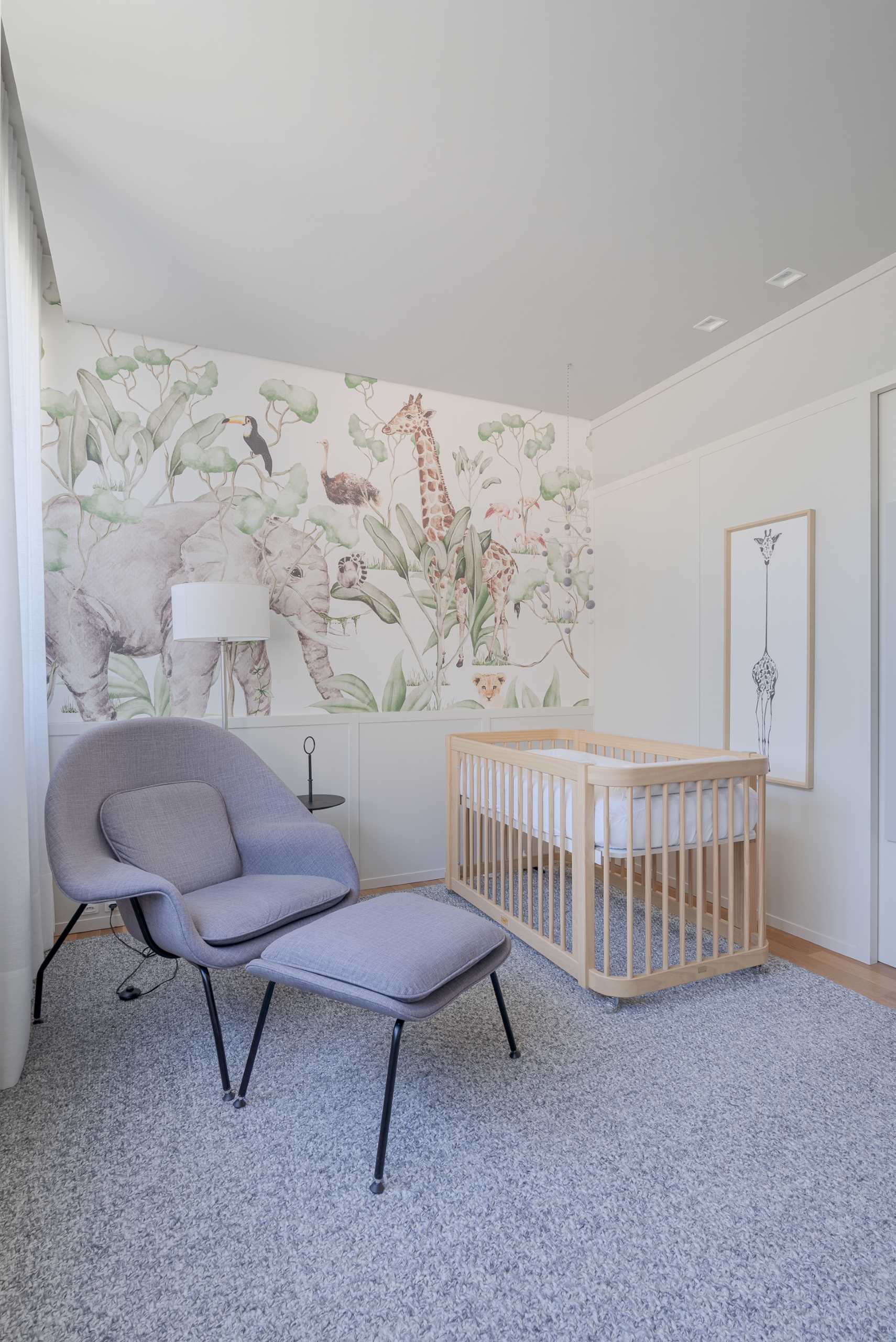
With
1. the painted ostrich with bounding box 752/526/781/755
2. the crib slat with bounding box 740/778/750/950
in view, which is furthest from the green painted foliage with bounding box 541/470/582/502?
the crib slat with bounding box 740/778/750/950

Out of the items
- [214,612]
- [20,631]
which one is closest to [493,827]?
[214,612]

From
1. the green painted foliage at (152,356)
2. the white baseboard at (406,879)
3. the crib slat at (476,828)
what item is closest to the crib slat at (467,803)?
the crib slat at (476,828)

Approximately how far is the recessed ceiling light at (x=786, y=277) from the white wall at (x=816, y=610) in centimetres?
26

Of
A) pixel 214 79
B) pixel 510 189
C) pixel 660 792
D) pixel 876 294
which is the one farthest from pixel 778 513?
pixel 214 79

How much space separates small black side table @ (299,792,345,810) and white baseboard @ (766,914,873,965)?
1855 mm

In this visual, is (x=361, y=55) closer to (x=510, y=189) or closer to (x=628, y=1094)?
(x=510, y=189)

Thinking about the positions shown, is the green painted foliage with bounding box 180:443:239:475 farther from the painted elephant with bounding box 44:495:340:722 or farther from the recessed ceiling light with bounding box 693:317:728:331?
the recessed ceiling light with bounding box 693:317:728:331

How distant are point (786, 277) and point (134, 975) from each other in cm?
358

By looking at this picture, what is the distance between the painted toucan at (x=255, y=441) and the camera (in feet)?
10.7

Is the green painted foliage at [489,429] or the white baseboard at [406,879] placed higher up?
the green painted foliage at [489,429]

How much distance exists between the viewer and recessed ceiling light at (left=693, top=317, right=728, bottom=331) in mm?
2928

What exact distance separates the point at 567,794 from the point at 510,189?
6.48ft

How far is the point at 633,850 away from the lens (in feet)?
7.33

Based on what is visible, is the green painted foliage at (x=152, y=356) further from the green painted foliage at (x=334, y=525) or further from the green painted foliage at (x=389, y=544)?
the green painted foliage at (x=389, y=544)
